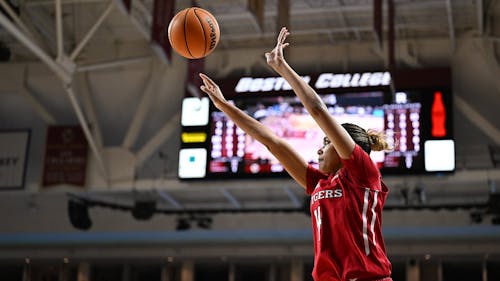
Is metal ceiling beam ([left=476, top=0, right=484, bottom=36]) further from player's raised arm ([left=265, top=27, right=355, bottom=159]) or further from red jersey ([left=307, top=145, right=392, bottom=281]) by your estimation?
player's raised arm ([left=265, top=27, right=355, bottom=159])

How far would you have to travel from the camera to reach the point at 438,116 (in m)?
15.8

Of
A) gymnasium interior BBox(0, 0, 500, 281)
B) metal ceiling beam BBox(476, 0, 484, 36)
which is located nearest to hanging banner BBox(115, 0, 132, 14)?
gymnasium interior BBox(0, 0, 500, 281)

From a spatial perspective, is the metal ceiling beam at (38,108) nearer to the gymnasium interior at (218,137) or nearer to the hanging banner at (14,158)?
the gymnasium interior at (218,137)

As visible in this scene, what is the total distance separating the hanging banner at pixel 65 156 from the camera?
19.1 metres

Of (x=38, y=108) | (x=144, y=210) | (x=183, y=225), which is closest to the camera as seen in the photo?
(x=144, y=210)

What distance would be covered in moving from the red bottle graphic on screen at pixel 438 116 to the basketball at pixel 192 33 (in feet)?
29.1

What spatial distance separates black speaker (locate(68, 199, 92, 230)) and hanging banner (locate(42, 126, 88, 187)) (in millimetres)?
1252

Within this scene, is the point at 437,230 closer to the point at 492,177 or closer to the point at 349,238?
the point at 492,177

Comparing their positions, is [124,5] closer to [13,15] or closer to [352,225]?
[13,15]

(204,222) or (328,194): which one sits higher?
(204,222)

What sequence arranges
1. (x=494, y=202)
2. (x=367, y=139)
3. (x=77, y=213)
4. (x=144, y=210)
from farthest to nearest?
(x=77, y=213) → (x=144, y=210) → (x=494, y=202) → (x=367, y=139)

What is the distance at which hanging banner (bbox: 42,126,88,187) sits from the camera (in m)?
19.1

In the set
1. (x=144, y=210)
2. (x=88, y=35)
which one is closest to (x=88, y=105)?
(x=144, y=210)

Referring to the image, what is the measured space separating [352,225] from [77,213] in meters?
16.5
